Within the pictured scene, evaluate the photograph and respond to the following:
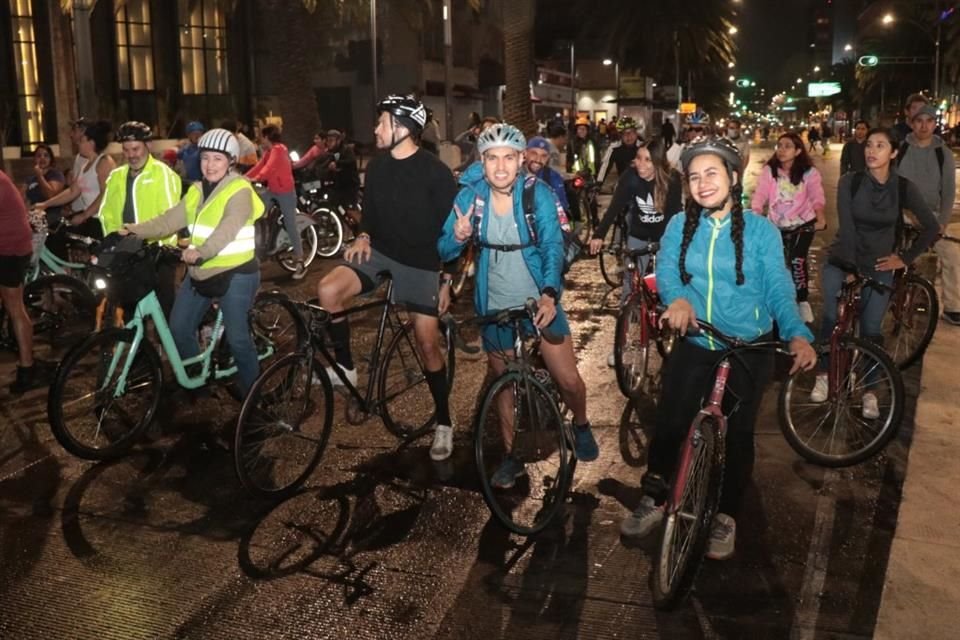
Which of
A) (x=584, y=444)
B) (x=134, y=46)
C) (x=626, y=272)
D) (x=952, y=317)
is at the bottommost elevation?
(x=584, y=444)

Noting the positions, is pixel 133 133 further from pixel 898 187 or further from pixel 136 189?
pixel 898 187

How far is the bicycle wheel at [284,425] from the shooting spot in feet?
17.6

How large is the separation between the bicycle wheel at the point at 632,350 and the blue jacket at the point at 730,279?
291 centimetres

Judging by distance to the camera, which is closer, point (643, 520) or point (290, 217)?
point (643, 520)

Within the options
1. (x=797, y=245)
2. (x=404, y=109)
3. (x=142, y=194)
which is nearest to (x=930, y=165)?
(x=797, y=245)

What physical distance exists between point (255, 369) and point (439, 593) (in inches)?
99.8

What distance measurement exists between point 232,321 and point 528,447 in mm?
2141

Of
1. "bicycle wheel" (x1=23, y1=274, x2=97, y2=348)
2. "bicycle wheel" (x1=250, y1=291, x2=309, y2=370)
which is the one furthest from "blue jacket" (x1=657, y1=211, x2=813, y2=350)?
"bicycle wheel" (x1=23, y1=274, x2=97, y2=348)

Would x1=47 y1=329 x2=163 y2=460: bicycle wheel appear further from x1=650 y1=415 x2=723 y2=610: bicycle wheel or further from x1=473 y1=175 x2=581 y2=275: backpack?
x1=650 y1=415 x2=723 y2=610: bicycle wheel

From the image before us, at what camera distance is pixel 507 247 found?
207 inches

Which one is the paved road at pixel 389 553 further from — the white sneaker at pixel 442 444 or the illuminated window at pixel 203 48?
the illuminated window at pixel 203 48

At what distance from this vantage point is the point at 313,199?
15562mm

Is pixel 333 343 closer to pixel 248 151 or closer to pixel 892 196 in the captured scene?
pixel 892 196

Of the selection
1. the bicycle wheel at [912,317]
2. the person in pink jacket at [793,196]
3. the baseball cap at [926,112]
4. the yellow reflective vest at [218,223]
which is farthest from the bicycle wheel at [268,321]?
the baseball cap at [926,112]
